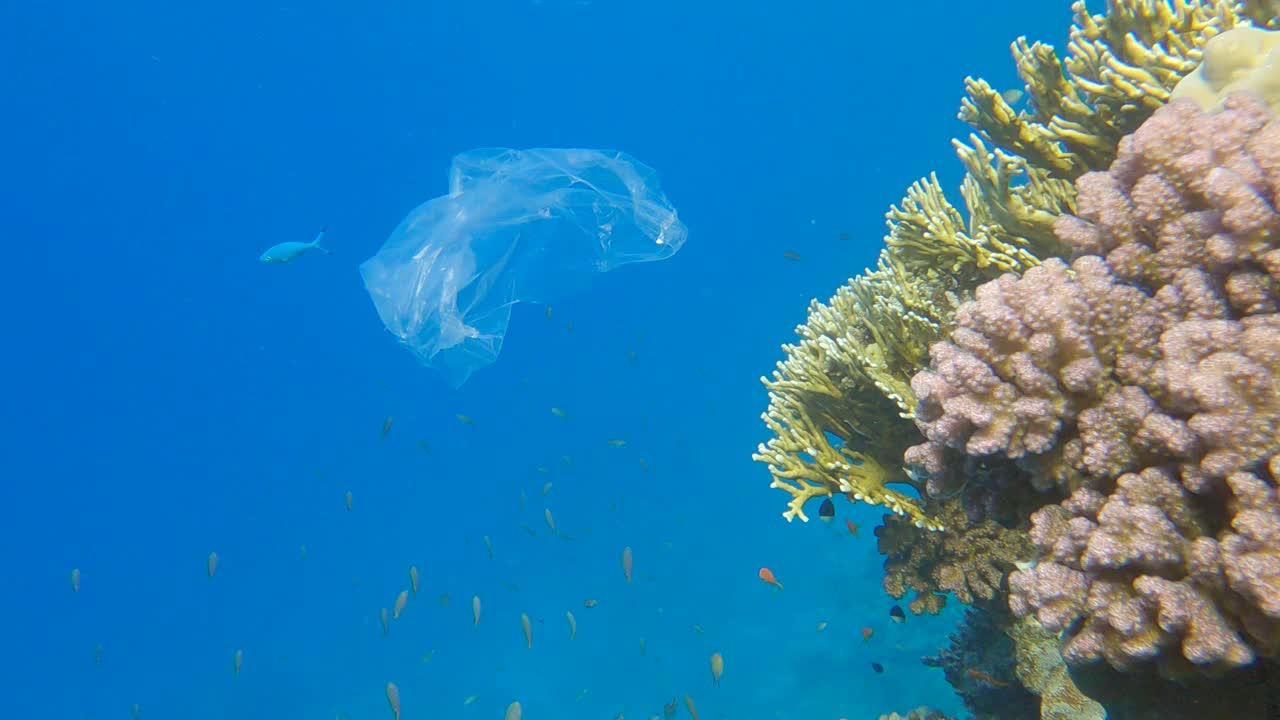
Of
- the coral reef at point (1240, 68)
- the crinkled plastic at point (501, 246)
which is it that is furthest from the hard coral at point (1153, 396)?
the crinkled plastic at point (501, 246)

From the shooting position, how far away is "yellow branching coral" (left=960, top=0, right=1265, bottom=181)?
321 centimetres

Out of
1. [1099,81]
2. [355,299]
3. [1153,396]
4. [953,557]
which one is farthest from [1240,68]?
[355,299]

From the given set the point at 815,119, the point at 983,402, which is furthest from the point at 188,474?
the point at 983,402

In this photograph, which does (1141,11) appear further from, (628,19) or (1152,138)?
(628,19)

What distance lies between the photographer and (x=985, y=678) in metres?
4.32

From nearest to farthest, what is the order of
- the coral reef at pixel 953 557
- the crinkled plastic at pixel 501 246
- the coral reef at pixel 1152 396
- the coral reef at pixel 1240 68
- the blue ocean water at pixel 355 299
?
the coral reef at pixel 1152 396
the coral reef at pixel 1240 68
the coral reef at pixel 953 557
the crinkled plastic at pixel 501 246
the blue ocean water at pixel 355 299

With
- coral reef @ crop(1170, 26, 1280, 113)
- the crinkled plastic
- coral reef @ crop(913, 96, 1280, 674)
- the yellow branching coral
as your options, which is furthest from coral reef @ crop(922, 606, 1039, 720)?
the crinkled plastic

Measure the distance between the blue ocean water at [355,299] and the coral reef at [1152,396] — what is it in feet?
102

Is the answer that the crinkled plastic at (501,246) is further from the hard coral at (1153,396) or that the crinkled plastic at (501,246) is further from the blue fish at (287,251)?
the hard coral at (1153,396)

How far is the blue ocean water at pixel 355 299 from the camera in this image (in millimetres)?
41438

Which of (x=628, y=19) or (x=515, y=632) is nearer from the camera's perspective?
(x=515, y=632)

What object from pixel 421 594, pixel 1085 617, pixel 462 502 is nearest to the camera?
pixel 1085 617

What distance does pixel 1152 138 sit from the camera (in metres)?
2.48

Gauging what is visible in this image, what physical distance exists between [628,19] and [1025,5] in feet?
102
